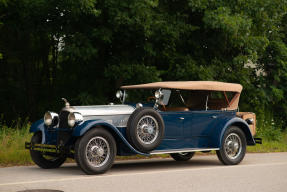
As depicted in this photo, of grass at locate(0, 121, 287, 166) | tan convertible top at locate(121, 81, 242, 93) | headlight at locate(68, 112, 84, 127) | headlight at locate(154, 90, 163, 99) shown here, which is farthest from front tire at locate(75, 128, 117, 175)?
grass at locate(0, 121, 287, 166)

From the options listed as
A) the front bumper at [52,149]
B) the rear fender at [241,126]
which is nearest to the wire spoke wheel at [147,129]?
the front bumper at [52,149]

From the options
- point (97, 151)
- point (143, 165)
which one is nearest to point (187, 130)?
point (143, 165)

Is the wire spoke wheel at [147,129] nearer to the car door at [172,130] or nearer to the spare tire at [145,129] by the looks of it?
the spare tire at [145,129]

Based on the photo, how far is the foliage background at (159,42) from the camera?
51.5ft

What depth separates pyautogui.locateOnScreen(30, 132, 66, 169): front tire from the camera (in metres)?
10.3

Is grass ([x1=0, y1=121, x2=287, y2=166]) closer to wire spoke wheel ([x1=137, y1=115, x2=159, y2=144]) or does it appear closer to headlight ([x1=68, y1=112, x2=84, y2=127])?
headlight ([x1=68, y1=112, x2=84, y2=127])

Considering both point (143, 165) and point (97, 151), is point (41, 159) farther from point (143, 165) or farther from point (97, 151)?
point (143, 165)

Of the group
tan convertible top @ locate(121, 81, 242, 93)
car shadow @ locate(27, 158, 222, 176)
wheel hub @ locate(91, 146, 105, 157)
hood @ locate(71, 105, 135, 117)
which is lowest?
car shadow @ locate(27, 158, 222, 176)

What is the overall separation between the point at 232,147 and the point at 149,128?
2451mm

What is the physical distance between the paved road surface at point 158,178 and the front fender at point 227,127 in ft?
1.79

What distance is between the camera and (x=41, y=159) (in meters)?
10.3

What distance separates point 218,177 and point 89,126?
2516 millimetres

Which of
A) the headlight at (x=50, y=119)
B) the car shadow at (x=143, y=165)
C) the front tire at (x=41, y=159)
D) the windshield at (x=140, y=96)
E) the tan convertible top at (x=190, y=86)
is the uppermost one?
the tan convertible top at (x=190, y=86)

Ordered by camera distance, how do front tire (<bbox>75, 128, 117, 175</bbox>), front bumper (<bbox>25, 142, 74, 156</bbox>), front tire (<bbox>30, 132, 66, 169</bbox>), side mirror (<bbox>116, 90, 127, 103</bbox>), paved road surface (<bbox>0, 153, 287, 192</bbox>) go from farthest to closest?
side mirror (<bbox>116, 90, 127, 103</bbox>) < front tire (<bbox>30, 132, 66, 169</bbox>) < front bumper (<bbox>25, 142, 74, 156</bbox>) < front tire (<bbox>75, 128, 117, 175</bbox>) < paved road surface (<bbox>0, 153, 287, 192</bbox>)
